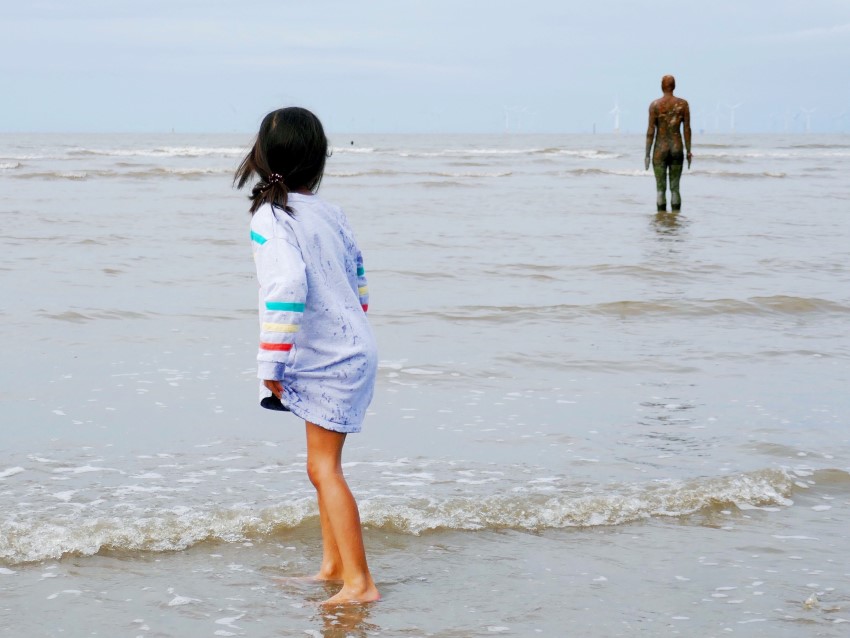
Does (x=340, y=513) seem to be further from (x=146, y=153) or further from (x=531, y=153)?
(x=531, y=153)

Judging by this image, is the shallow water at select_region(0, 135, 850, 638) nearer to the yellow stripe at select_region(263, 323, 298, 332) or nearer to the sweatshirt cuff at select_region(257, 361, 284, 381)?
the sweatshirt cuff at select_region(257, 361, 284, 381)

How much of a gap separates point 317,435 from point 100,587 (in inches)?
34.1

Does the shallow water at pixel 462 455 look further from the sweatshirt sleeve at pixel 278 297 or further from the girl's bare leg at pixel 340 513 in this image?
the sweatshirt sleeve at pixel 278 297

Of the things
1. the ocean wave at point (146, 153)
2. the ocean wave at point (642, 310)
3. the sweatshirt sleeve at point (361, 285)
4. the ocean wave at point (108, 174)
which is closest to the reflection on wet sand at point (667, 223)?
the ocean wave at point (642, 310)

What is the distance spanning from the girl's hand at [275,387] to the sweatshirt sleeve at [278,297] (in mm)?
69

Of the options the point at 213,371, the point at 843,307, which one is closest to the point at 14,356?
the point at 213,371

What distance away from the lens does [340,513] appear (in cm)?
333

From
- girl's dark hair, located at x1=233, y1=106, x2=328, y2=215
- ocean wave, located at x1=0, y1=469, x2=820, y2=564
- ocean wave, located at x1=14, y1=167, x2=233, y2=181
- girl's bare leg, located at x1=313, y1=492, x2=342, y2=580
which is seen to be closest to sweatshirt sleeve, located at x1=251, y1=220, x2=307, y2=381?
girl's dark hair, located at x1=233, y1=106, x2=328, y2=215

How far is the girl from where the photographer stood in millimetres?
3174

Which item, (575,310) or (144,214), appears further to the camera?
(144,214)

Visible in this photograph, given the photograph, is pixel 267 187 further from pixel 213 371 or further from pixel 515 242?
pixel 515 242

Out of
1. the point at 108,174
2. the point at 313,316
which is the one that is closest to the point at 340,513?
the point at 313,316

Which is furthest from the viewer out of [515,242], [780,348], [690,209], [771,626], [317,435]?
[690,209]

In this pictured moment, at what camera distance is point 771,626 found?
3145 mm
